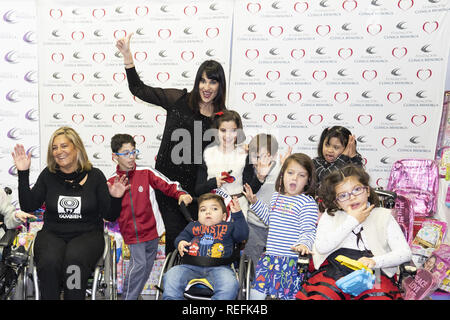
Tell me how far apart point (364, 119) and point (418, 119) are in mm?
611

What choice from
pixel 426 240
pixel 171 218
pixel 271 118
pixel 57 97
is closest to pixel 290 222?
pixel 171 218

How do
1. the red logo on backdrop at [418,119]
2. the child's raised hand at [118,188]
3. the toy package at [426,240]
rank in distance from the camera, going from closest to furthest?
the child's raised hand at [118,188]
the toy package at [426,240]
the red logo on backdrop at [418,119]

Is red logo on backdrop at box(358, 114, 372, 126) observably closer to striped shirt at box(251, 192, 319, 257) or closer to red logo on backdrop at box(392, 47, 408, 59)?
red logo on backdrop at box(392, 47, 408, 59)

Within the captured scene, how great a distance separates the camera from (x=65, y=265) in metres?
3.02

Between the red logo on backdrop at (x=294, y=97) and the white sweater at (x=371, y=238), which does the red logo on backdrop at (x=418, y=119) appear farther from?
the white sweater at (x=371, y=238)

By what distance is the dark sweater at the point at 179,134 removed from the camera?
3.76m

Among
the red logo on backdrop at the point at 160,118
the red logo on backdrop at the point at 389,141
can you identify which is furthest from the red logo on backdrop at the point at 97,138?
the red logo on backdrop at the point at 389,141

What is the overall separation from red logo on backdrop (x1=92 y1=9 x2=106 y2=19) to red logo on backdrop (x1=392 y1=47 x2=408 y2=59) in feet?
11.8

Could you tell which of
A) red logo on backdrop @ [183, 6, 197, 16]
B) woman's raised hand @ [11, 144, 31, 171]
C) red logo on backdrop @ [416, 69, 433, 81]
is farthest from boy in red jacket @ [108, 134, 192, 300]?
red logo on backdrop @ [416, 69, 433, 81]

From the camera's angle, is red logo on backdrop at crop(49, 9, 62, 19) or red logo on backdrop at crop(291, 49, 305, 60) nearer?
red logo on backdrop at crop(291, 49, 305, 60)

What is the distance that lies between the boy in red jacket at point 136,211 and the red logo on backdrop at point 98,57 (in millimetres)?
1988

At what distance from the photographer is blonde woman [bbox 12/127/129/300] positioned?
9.92 feet

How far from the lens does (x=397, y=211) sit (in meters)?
3.90

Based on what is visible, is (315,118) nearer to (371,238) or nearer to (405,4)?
(405,4)
